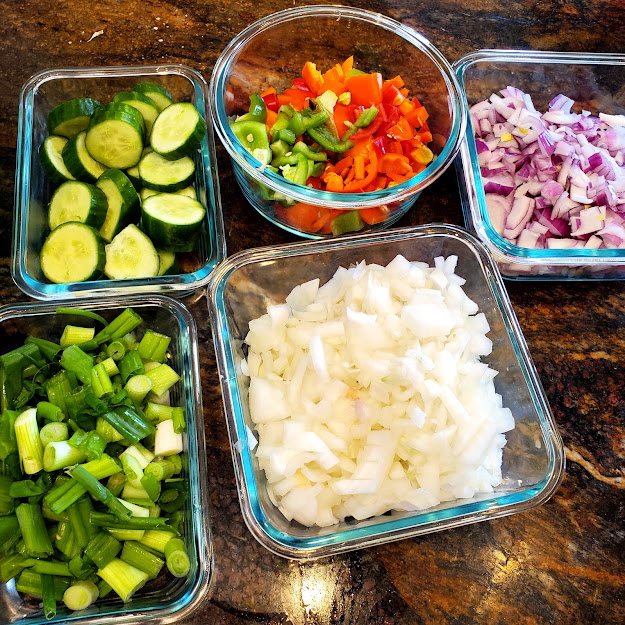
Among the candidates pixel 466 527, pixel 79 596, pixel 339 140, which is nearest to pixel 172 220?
pixel 339 140

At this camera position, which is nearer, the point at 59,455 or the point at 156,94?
the point at 59,455

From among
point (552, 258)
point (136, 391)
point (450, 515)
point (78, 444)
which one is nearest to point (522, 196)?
point (552, 258)

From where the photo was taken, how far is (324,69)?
2.10 meters

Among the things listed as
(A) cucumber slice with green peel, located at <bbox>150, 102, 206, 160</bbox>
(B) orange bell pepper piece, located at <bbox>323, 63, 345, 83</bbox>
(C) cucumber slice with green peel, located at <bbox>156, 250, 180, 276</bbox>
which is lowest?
(C) cucumber slice with green peel, located at <bbox>156, 250, 180, 276</bbox>

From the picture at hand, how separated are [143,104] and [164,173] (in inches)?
9.7

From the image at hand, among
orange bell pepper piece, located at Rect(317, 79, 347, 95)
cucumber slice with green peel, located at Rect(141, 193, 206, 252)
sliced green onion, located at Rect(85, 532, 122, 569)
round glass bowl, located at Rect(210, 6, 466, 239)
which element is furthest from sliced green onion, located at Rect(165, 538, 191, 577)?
orange bell pepper piece, located at Rect(317, 79, 347, 95)

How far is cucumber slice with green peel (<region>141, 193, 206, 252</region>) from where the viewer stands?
5.68 feet

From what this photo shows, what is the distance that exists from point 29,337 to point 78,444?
1.22ft

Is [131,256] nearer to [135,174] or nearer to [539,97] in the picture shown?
[135,174]

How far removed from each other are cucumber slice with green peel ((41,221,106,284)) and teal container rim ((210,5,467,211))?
18.5 inches

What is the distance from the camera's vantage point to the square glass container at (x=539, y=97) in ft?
5.82

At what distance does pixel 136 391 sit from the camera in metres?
1.54

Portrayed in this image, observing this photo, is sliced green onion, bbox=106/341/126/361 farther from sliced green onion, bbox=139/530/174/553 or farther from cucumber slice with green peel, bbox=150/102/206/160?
cucumber slice with green peel, bbox=150/102/206/160

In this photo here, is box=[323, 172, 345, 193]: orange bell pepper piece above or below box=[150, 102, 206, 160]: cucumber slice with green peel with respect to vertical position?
below
